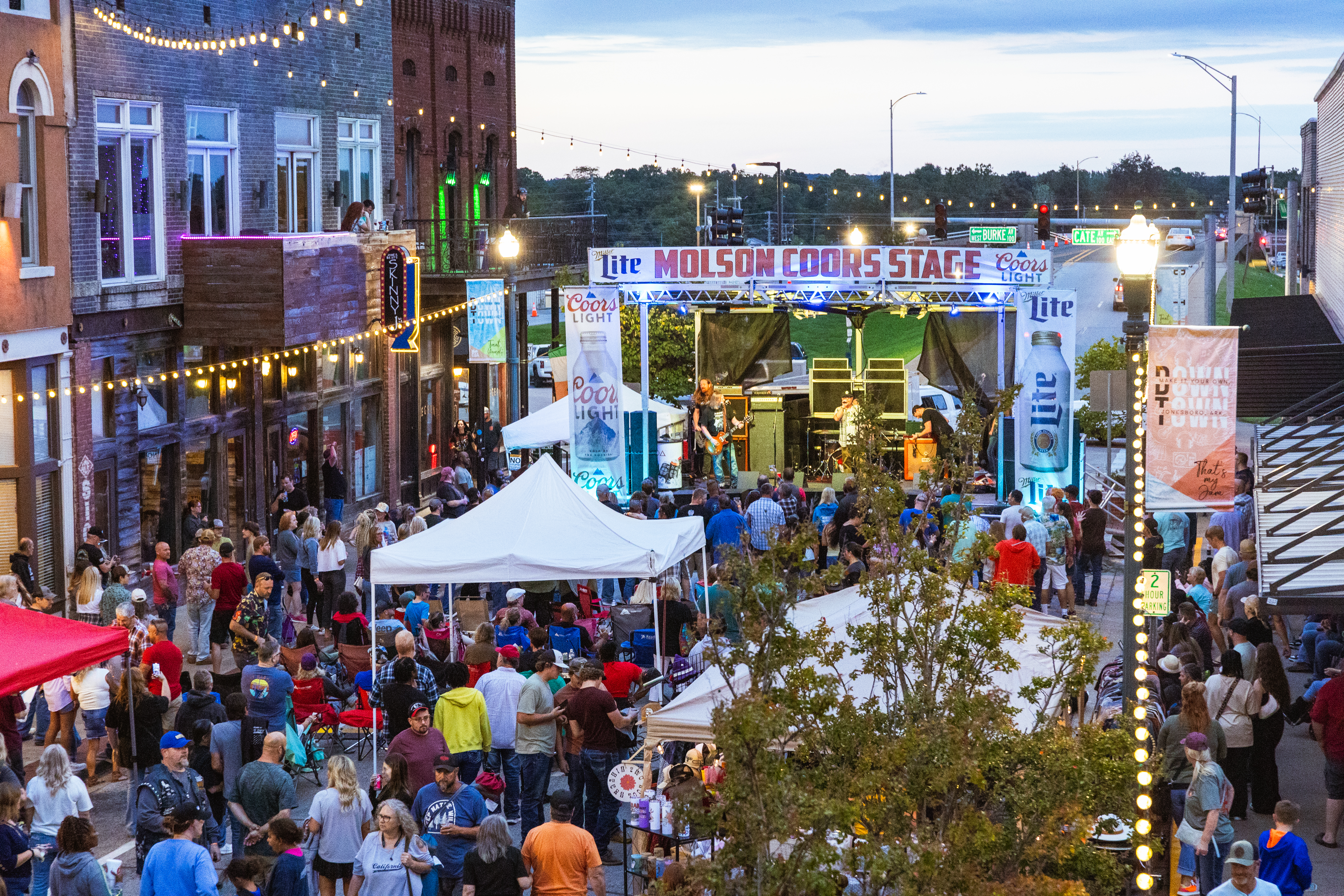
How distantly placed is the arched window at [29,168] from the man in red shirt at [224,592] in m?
4.86

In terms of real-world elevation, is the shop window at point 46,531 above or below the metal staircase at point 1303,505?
below

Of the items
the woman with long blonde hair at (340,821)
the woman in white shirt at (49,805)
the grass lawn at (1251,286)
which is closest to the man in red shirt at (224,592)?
the woman in white shirt at (49,805)

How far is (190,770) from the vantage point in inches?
412

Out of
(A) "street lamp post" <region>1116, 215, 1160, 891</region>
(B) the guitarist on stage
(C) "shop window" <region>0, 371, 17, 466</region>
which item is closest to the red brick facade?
(B) the guitarist on stage

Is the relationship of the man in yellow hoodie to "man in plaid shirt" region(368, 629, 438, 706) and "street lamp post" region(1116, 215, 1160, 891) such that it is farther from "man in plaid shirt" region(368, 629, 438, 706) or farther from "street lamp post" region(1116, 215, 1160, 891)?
"street lamp post" region(1116, 215, 1160, 891)

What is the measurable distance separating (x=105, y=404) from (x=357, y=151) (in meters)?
10.5

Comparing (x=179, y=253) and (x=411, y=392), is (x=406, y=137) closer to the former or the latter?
(x=411, y=392)

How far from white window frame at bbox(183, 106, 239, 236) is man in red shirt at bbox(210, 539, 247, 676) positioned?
833 centimetres

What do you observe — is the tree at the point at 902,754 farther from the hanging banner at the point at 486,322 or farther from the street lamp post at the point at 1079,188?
the street lamp post at the point at 1079,188

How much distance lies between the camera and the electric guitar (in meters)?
29.0

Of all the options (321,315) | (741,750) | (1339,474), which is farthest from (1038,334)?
(741,750)

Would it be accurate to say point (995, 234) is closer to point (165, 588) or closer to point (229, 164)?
point (229, 164)

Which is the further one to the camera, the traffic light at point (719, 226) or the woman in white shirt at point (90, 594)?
the traffic light at point (719, 226)

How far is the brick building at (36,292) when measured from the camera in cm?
1833
